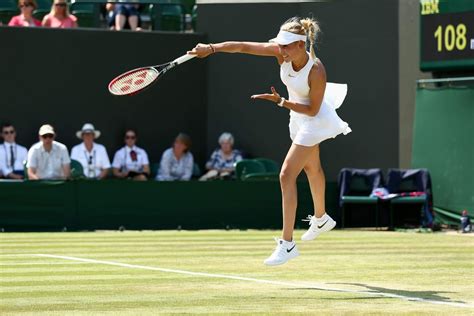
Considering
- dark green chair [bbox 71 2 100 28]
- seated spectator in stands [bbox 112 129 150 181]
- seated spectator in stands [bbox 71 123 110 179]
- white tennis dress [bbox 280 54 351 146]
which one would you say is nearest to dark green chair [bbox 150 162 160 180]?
seated spectator in stands [bbox 112 129 150 181]

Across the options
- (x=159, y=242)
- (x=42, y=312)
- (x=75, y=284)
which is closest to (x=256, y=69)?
(x=159, y=242)

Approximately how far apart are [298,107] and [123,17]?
13126mm

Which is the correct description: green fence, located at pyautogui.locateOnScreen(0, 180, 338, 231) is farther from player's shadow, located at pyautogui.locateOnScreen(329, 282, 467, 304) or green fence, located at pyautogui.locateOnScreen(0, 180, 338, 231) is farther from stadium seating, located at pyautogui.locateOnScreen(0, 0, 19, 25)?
player's shadow, located at pyautogui.locateOnScreen(329, 282, 467, 304)

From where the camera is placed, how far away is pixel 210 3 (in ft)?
74.5

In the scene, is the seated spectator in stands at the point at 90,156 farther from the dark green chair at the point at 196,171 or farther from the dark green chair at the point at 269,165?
the dark green chair at the point at 269,165

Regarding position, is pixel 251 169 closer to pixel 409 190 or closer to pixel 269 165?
pixel 269 165

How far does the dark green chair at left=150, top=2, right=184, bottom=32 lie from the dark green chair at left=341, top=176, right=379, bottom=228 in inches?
197

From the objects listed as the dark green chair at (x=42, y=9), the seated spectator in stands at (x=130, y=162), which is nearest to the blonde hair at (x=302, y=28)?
the seated spectator in stands at (x=130, y=162)

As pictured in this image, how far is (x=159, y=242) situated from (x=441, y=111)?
22.7 ft

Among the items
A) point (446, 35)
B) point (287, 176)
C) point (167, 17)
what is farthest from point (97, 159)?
point (287, 176)

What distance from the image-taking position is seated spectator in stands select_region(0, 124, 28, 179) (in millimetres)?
19469

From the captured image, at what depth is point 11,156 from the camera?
1966 centimetres

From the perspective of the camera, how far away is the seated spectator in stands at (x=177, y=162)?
20672 millimetres

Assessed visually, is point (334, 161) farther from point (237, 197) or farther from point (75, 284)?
point (75, 284)
